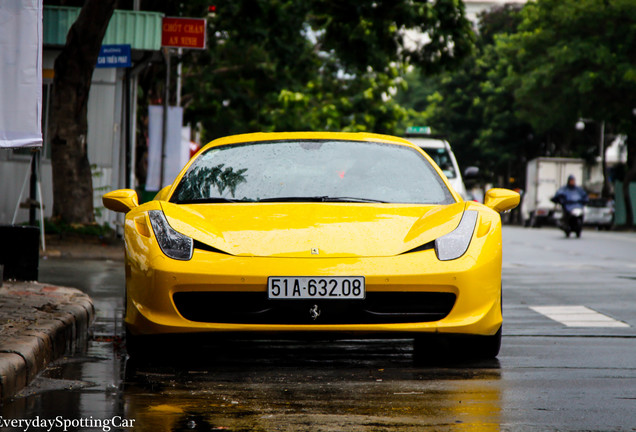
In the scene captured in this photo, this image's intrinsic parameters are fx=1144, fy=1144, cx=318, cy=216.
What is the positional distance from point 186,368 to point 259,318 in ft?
1.69

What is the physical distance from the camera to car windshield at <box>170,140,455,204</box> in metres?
6.68

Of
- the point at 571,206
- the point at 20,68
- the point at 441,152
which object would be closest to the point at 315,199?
the point at 20,68

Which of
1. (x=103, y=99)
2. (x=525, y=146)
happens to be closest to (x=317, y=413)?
(x=103, y=99)

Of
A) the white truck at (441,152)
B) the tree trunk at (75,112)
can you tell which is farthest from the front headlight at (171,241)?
the white truck at (441,152)

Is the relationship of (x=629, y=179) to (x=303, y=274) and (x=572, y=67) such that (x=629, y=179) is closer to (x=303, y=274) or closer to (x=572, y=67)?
(x=572, y=67)

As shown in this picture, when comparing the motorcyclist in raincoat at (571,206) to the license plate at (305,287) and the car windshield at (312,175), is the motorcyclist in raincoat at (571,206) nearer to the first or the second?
the car windshield at (312,175)

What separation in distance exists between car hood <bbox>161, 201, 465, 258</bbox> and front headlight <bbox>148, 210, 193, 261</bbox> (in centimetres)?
4

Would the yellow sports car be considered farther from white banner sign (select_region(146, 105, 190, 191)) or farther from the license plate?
white banner sign (select_region(146, 105, 190, 191))

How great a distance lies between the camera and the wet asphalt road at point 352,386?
4426mm

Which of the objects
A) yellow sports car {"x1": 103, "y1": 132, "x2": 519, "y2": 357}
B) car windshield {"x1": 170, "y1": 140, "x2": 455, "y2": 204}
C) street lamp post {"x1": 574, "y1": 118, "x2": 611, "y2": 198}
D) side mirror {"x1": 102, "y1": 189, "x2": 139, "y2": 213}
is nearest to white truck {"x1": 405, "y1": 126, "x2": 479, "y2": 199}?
car windshield {"x1": 170, "y1": 140, "x2": 455, "y2": 204}

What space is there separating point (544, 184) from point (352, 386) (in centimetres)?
4578

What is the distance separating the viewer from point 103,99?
20391 mm

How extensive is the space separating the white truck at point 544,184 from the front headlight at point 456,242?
143 ft

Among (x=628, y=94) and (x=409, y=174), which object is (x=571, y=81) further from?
(x=409, y=174)
